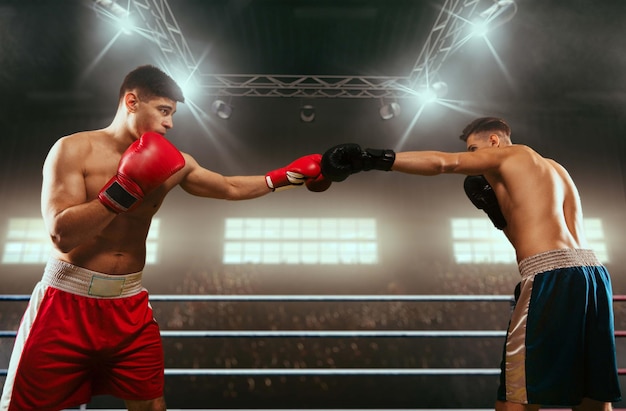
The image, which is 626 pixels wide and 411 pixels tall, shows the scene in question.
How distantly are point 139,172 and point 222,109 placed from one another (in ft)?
12.6

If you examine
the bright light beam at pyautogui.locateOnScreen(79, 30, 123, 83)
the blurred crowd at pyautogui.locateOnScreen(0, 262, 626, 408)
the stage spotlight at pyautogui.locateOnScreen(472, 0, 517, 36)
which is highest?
the bright light beam at pyautogui.locateOnScreen(79, 30, 123, 83)

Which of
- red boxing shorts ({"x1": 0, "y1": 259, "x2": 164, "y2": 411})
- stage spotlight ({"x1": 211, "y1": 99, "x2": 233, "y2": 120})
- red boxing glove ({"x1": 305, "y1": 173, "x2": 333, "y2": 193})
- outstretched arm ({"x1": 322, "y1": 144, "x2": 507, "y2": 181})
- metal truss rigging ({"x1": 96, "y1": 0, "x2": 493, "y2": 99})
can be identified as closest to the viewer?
red boxing shorts ({"x1": 0, "y1": 259, "x2": 164, "y2": 411})

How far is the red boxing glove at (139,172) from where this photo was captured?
1097 mm

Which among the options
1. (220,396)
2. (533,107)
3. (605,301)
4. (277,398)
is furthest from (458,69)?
(220,396)

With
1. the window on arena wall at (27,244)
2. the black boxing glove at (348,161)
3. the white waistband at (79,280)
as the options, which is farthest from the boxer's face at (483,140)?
the window on arena wall at (27,244)

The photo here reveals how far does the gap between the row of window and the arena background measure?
0.33 ft

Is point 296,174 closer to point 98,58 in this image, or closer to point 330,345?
point 330,345

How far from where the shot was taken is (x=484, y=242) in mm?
4965

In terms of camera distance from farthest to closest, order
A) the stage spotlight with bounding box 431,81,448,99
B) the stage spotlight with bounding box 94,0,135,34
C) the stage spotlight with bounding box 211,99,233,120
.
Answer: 1. the stage spotlight with bounding box 211,99,233,120
2. the stage spotlight with bounding box 431,81,448,99
3. the stage spotlight with bounding box 94,0,135,34

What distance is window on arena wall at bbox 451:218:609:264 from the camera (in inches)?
193

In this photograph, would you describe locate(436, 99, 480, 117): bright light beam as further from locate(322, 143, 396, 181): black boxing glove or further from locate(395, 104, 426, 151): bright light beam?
locate(322, 143, 396, 181): black boxing glove

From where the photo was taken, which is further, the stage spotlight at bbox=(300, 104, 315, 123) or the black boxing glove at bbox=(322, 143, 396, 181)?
the stage spotlight at bbox=(300, 104, 315, 123)

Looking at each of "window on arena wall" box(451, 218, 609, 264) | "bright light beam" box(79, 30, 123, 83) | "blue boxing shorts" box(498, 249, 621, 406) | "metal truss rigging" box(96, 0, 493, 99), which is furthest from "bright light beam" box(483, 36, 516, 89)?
"bright light beam" box(79, 30, 123, 83)

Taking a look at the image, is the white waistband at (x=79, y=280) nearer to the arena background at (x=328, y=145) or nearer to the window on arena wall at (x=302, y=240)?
the arena background at (x=328, y=145)
